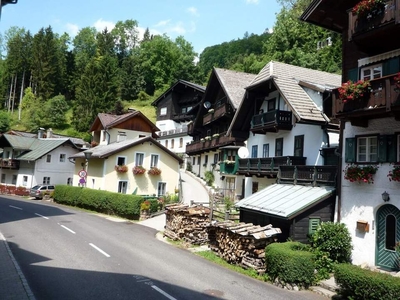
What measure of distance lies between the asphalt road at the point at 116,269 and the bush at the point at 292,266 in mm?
499

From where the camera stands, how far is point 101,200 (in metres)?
31.3

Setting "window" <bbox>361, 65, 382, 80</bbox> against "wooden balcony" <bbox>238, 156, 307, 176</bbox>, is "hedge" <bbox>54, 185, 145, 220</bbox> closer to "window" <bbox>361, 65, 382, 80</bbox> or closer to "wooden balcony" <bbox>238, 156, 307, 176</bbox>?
"wooden balcony" <bbox>238, 156, 307, 176</bbox>

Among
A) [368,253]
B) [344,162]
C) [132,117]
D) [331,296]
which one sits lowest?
[331,296]

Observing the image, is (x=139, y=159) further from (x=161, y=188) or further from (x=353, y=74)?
(x=353, y=74)

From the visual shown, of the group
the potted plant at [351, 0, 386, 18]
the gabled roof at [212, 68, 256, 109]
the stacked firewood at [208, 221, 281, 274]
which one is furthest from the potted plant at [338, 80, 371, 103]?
the gabled roof at [212, 68, 256, 109]

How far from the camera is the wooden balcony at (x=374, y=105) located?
42.0 feet

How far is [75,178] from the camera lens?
43.2m

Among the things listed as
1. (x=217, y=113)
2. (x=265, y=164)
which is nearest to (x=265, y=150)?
(x=265, y=164)

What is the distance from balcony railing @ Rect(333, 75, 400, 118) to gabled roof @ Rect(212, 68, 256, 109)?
17.5 meters

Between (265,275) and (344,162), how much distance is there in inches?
253

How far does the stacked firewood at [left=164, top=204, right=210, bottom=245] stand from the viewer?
1994 cm

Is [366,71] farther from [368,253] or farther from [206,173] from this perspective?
[206,173]

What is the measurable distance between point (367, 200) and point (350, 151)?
2.31 metres

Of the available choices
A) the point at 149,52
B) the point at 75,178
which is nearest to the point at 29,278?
the point at 75,178
